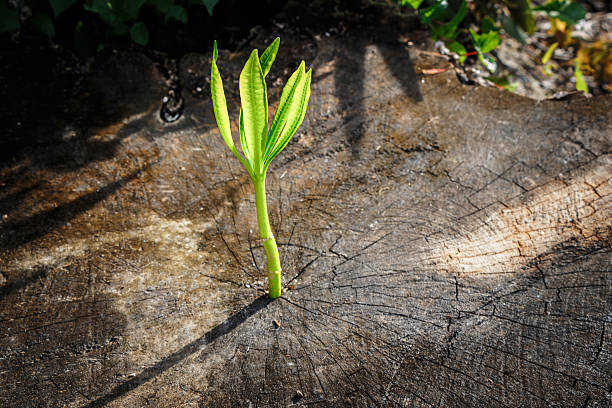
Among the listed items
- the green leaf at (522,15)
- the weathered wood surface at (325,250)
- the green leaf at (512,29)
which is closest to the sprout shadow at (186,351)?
the weathered wood surface at (325,250)

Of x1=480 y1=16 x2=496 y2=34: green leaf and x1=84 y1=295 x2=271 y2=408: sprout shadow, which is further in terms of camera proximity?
x1=480 y1=16 x2=496 y2=34: green leaf

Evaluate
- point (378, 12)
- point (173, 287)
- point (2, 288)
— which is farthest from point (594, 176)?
point (2, 288)

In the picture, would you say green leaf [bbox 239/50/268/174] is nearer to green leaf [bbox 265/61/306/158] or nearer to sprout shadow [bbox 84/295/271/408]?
green leaf [bbox 265/61/306/158]

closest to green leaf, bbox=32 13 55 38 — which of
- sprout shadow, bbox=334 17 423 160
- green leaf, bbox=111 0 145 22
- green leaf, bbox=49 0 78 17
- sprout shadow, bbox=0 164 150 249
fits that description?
green leaf, bbox=49 0 78 17

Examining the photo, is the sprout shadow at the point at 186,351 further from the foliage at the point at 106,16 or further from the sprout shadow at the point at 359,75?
the foliage at the point at 106,16

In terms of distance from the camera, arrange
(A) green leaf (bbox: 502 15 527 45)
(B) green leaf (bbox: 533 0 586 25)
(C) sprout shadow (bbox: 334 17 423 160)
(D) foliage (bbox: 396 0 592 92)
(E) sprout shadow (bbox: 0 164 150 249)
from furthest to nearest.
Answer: (A) green leaf (bbox: 502 15 527 45) < (B) green leaf (bbox: 533 0 586 25) < (D) foliage (bbox: 396 0 592 92) < (C) sprout shadow (bbox: 334 17 423 160) < (E) sprout shadow (bbox: 0 164 150 249)

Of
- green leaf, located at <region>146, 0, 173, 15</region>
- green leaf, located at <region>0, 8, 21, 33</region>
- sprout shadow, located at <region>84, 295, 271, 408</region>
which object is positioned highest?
green leaf, located at <region>0, 8, 21, 33</region>

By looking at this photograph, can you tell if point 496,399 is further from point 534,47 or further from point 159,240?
point 534,47
